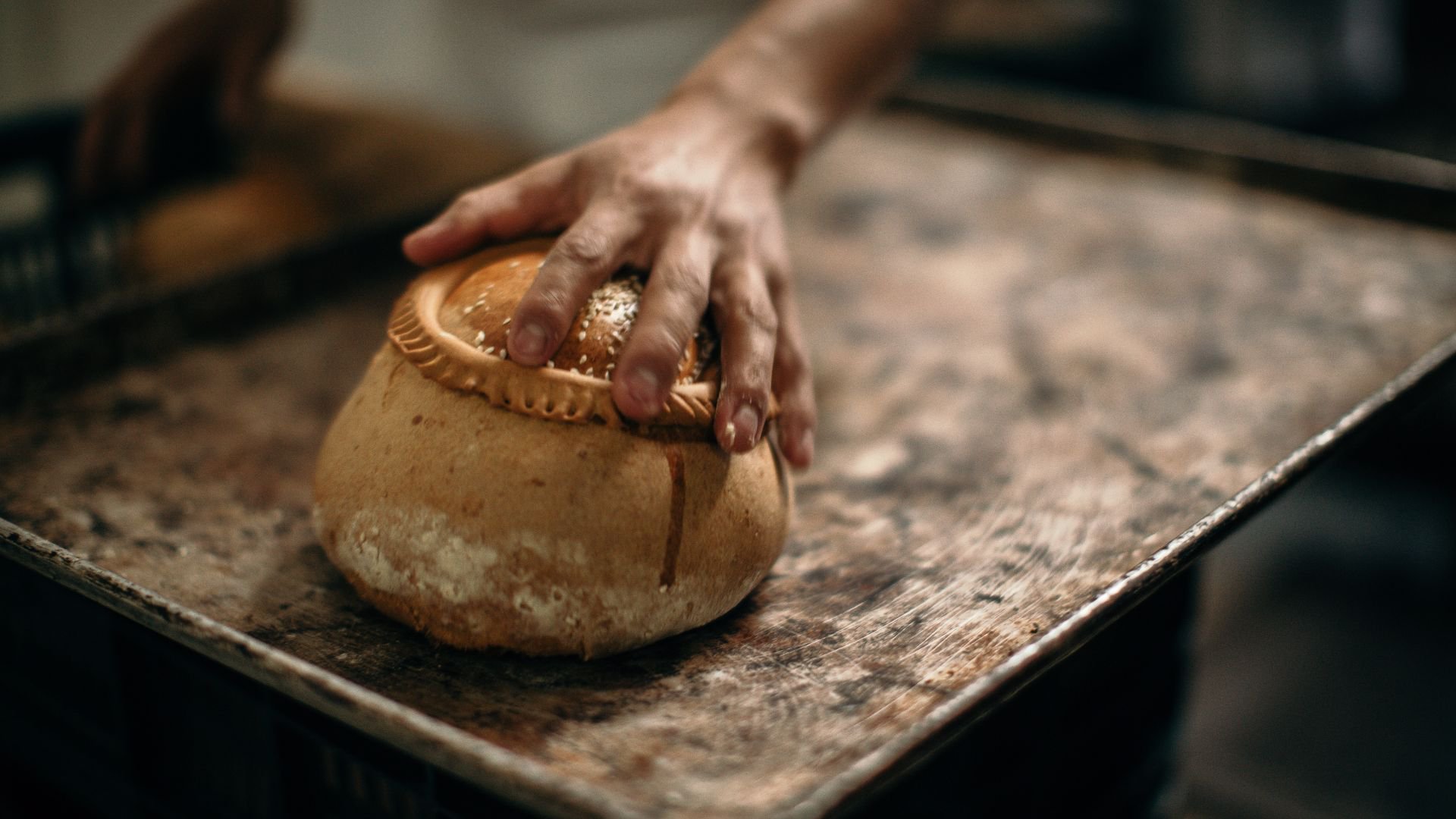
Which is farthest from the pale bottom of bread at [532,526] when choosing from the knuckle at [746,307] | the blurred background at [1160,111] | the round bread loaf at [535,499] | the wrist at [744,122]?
the blurred background at [1160,111]

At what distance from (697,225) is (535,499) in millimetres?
361

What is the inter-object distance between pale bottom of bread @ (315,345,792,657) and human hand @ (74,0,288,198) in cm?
122

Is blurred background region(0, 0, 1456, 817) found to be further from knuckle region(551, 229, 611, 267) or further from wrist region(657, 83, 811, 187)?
knuckle region(551, 229, 611, 267)

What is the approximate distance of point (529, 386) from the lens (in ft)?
3.27

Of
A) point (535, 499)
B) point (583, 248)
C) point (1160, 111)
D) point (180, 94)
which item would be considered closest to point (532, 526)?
point (535, 499)

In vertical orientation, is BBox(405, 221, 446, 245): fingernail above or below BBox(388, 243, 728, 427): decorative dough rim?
above

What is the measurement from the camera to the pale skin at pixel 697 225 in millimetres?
1023

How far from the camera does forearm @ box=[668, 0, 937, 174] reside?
57.5 inches

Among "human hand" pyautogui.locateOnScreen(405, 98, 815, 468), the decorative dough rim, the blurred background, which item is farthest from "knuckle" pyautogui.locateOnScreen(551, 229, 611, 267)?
the blurred background

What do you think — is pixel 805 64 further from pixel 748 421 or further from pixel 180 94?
pixel 180 94

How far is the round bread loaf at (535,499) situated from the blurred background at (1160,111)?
34.8 inches

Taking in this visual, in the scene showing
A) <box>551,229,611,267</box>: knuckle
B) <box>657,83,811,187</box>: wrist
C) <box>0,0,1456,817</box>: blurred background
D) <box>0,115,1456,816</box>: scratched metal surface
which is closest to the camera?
<box>0,115,1456,816</box>: scratched metal surface

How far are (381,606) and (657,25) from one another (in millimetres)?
3430

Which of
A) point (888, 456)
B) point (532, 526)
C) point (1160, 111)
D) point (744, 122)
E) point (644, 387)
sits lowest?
point (1160, 111)
